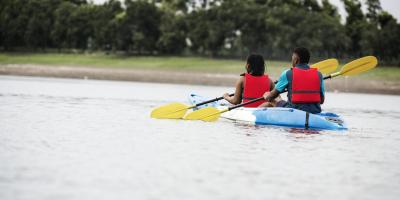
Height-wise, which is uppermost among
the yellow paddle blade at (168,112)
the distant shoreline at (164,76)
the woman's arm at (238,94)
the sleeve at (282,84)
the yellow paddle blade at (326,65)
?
the yellow paddle blade at (326,65)

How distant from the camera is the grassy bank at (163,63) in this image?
51812mm

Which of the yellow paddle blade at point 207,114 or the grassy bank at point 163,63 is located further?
the grassy bank at point 163,63

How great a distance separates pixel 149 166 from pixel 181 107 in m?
7.43

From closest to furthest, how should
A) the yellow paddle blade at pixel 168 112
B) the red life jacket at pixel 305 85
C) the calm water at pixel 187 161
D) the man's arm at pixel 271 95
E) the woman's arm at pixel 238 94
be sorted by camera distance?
1. the calm water at pixel 187 161
2. the red life jacket at pixel 305 85
3. the man's arm at pixel 271 95
4. the woman's arm at pixel 238 94
5. the yellow paddle blade at pixel 168 112

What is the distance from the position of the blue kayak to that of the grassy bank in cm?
3452

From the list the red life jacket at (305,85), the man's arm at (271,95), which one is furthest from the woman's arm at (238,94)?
the red life jacket at (305,85)

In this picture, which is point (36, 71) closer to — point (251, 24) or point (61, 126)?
point (251, 24)

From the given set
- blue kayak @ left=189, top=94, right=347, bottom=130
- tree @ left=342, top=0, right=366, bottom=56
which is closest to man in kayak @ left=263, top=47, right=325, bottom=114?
blue kayak @ left=189, top=94, right=347, bottom=130

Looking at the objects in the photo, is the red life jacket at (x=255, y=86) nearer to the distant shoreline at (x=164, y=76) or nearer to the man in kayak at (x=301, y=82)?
the man in kayak at (x=301, y=82)

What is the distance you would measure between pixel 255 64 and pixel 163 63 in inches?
1828

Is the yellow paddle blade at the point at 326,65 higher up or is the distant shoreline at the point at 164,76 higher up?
the yellow paddle blade at the point at 326,65

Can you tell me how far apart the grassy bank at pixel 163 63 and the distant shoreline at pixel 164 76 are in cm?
222

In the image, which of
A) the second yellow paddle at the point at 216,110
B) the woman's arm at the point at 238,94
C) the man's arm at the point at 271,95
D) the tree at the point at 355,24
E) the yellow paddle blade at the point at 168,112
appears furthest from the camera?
the tree at the point at 355,24

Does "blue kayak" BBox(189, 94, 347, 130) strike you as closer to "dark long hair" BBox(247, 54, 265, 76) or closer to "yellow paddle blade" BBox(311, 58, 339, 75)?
"dark long hair" BBox(247, 54, 265, 76)
